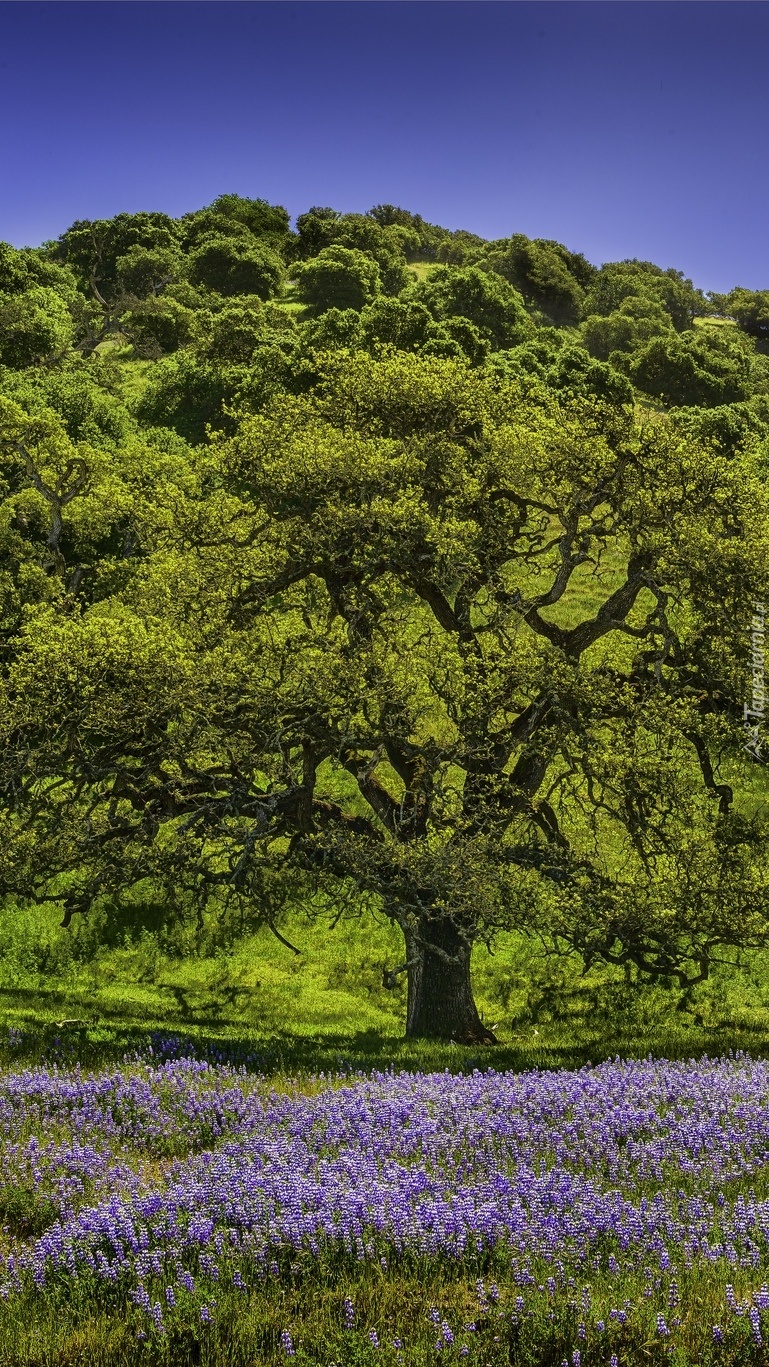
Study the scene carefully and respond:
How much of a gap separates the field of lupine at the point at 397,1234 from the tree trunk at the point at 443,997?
8.67 metres

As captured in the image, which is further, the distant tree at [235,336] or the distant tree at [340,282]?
the distant tree at [340,282]

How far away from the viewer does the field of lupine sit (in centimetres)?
643

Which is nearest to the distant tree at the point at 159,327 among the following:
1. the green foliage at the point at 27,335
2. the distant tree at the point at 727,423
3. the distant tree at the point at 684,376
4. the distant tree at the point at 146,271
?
the distant tree at the point at 146,271

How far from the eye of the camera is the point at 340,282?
84.4 meters

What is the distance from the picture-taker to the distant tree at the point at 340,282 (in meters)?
83.9

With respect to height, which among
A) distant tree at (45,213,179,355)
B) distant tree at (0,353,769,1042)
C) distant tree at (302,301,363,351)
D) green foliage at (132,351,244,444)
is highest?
distant tree at (45,213,179,355)

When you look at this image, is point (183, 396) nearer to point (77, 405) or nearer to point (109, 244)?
point (77, 405)

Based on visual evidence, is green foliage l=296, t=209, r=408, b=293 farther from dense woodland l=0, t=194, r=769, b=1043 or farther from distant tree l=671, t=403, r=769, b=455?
dense woodland l=0, t=194, r=769, b=1043

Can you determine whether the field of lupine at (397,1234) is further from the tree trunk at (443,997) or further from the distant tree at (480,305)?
the distant tree at (480,305)

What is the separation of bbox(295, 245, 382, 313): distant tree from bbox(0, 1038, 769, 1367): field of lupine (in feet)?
265

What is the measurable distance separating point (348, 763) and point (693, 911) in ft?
20.4

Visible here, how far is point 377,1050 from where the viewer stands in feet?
55.7

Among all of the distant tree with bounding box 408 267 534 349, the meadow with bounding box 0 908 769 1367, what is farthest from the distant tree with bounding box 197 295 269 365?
the meadow with bounding box 0 908 769 1367

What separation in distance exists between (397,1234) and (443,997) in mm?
12040
